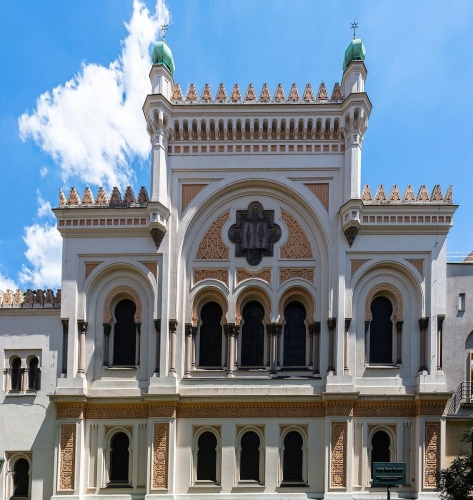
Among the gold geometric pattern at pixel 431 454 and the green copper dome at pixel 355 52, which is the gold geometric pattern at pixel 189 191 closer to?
the green copper dome at pixel 355 52

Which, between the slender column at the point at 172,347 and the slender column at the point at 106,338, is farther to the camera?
the slender column at the point at 106,338

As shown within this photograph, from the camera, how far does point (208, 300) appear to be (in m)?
26.4

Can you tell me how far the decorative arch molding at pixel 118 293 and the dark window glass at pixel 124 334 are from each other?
41cm

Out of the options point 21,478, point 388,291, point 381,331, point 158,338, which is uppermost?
point 388,291

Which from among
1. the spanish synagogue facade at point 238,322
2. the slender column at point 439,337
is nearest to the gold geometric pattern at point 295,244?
the spanish synagogue facade at point 238,322

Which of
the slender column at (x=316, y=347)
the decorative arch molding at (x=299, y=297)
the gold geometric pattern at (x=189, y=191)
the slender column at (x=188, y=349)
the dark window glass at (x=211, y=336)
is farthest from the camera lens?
the gold geometric pattern at (x=189, y=191)

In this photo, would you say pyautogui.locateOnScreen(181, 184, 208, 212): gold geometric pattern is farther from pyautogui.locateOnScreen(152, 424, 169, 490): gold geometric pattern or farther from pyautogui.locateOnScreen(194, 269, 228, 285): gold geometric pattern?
pyautogui.locateOnScreen(152, 424, 169, 490): gold geometric pattern

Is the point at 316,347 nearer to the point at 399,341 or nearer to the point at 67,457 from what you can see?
the point at 399,341

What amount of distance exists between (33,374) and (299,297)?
399 inches

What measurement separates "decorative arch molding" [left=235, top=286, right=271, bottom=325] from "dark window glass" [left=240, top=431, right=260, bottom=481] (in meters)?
4.02

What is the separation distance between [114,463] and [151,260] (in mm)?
7286

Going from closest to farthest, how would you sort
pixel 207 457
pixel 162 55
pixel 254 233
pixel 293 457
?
pixel 293 457 < pixel 207 457 < pixel 254 233 < pixel 162 55

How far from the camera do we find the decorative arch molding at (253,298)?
25830mm

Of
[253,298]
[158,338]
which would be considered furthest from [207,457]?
[253,298]
